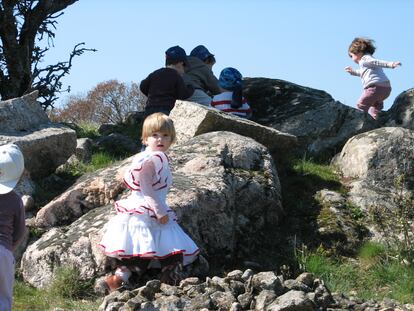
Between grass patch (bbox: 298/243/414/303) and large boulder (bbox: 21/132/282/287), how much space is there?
0.74m

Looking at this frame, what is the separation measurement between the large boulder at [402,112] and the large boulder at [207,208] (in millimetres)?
4007

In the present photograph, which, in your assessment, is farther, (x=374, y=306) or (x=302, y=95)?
(x=302, y=95)

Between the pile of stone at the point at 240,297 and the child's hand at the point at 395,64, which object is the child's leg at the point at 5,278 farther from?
the child's hand at the point at 395,64

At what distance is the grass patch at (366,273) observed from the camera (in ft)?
24.3

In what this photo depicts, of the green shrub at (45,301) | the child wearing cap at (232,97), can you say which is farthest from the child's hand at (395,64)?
the green shrub at (45,301)

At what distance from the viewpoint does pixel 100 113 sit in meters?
25.9

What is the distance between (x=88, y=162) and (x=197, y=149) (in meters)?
2.81

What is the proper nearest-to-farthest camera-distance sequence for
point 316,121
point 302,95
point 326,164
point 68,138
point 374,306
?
point 374,306
point 68,138
point 326,164
point 316,121
point 302,95

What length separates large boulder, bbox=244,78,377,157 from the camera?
11.9 metres

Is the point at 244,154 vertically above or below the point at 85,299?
above

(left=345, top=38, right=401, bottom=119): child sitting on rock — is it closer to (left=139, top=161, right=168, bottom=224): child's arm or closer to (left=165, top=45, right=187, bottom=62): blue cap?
(left=165, top=45, right=187, bottom=62): blue cap

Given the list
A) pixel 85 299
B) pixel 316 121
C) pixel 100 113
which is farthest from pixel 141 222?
pixel 100 113

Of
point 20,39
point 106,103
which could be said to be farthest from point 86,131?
point 106,103

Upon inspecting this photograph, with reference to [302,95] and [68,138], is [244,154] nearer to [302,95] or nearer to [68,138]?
[68,138]
